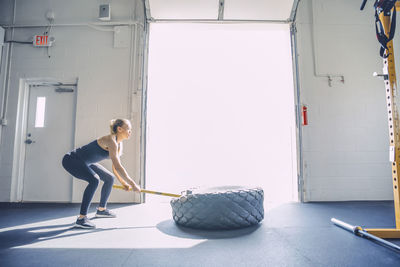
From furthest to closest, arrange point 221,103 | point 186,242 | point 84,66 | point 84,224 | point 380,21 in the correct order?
point 221,103 → point 84,66 → point 84,224 → point 380,21 → point 186,242

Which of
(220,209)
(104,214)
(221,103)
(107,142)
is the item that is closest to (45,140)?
(104,214)

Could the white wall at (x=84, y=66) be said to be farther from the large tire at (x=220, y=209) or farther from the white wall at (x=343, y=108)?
the white wall at (x=343, y=108)

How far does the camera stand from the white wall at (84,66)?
3674 mm

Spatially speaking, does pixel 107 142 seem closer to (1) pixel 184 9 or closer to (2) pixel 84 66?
(2) pixel 84 66

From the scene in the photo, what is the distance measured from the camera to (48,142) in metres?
3.77

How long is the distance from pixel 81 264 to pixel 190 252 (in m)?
0.70

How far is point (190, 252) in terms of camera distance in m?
1.63

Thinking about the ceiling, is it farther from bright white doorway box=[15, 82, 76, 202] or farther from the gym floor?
the gym floor

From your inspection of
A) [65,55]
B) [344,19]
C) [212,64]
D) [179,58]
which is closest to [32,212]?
[65,55]

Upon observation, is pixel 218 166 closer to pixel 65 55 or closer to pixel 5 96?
pixel 65 55

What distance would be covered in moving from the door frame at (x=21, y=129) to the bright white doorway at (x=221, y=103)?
1.54 metres

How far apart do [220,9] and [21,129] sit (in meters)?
3.79

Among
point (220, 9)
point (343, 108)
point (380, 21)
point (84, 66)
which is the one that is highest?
point (220, 9)

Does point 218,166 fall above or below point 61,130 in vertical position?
below
